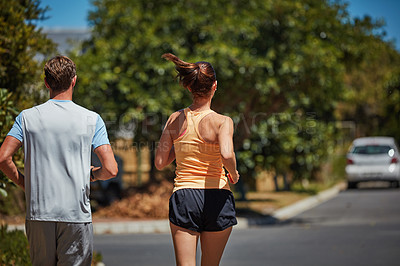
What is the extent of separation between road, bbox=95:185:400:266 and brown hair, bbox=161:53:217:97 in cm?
453

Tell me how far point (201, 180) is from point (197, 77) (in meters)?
0.67

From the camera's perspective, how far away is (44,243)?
3678 millimetres

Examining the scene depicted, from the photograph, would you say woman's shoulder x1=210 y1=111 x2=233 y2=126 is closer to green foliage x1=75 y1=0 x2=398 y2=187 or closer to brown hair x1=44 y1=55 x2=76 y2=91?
brown hair x1=44 y1=55 x2=76 y2=91

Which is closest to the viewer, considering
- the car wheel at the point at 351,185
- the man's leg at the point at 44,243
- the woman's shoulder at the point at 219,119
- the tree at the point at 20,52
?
the man's leg at the point at 44,243

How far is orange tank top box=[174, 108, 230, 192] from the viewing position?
14.2 feet

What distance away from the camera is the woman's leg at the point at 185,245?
4277 millimetres

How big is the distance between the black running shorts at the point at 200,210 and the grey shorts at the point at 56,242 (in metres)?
0.79

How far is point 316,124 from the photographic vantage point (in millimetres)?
15938

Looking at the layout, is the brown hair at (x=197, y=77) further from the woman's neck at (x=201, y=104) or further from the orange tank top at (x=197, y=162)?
the orange tank top at (x=197, y=162)

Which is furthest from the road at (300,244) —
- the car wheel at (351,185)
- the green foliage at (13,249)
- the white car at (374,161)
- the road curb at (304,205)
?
the car wheel at (351,185)

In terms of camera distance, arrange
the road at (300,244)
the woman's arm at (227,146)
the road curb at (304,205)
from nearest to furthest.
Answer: the woman's arm at (227,146) → the road at (300,244) → the road curb at (304,205)

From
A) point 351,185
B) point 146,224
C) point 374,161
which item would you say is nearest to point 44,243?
point 146,224

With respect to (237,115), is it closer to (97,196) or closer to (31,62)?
(97,196)

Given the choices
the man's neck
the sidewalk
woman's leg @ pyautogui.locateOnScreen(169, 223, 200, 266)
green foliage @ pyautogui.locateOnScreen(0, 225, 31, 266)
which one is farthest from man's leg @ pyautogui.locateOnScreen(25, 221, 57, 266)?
the sidewalk
